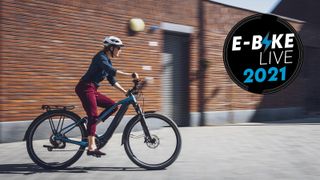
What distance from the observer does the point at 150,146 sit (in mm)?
6375

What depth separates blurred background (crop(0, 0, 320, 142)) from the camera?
9383 mm

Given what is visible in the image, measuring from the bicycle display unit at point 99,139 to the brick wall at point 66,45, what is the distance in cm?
312

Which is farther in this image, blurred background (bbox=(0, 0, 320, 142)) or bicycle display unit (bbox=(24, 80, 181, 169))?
blurred background (bbox=(0, 0, 320, 142))

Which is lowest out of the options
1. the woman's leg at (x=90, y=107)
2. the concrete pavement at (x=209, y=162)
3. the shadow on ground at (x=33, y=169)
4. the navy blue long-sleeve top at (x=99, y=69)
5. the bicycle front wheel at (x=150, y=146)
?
the concrete pavement at (x=209, y=162)

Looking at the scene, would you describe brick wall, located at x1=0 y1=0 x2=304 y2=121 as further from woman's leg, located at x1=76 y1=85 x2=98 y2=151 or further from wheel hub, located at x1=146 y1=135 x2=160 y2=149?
wheel hub, located at x1=146 y1=135 x2=160 y2=149

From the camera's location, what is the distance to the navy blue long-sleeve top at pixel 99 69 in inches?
247

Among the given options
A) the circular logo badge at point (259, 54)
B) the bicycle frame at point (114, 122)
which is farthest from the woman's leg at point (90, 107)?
the circular logo badge at point (259, 54)

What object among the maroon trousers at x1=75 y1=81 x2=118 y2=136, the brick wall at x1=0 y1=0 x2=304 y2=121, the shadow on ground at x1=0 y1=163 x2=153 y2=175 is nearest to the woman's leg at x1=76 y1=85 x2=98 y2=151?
the maroon trousers at x1=75 y1=81 x2=118 y2=136

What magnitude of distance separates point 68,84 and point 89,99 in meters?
4.14

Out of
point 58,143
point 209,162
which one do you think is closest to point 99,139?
point 58,143

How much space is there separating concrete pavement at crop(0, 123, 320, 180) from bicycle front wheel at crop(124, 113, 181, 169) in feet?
0.47

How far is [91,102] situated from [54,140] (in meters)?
0.79

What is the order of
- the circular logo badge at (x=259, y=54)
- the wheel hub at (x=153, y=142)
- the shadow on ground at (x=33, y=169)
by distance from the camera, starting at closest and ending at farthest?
1. the shadow on ground at (x=33, y=169)
2. the wheel hub at (x=153, y=142)
3. the circular logo badge at (x=259, y=54)

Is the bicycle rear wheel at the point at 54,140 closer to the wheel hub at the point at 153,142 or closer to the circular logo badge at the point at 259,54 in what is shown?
the wheel hub at the point at 153,142
